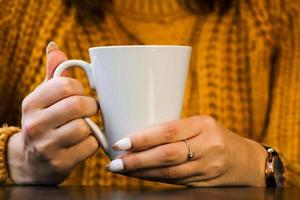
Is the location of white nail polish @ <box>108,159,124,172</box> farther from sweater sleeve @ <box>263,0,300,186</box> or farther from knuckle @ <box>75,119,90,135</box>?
sweater sleeve @ <box>263,0,300,186</box>

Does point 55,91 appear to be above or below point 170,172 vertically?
above

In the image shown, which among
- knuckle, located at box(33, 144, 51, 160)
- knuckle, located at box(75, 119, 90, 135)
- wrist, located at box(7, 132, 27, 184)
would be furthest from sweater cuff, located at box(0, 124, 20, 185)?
knuckle, located at box(75, 119, 90, 135)

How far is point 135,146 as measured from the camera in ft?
2.45

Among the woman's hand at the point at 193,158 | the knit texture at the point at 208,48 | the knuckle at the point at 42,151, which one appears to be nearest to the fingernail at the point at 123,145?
the woman's hand at the point at 193,158

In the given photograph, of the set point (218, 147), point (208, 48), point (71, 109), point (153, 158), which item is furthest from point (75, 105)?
point (208, 48)

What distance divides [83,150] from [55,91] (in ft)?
0.26

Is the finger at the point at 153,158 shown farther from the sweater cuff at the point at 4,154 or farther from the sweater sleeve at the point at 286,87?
the sweater sleeve at the point at 286,87

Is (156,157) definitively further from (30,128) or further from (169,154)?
(30,128)

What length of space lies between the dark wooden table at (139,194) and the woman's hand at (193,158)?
0.04 m

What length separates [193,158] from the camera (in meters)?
0.82

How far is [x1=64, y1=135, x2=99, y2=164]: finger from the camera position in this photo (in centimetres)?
79

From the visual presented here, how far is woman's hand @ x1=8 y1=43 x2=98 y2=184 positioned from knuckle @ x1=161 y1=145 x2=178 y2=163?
8 centimetres

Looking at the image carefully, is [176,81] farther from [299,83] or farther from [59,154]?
[299,83]

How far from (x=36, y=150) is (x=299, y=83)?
63cm
